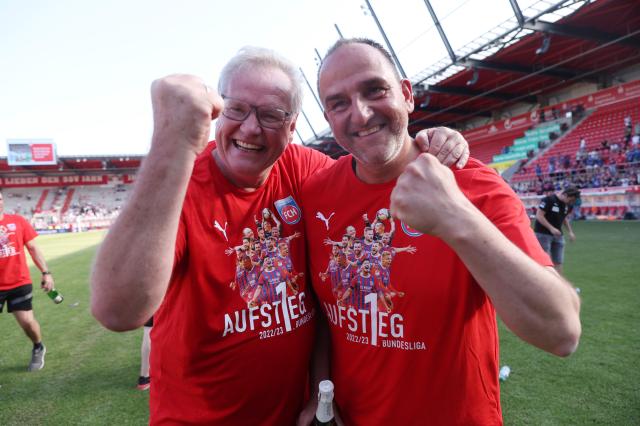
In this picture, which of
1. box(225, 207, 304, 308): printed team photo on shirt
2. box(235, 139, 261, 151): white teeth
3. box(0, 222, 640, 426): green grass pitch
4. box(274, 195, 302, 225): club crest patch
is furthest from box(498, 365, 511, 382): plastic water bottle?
box(235, 139, 261, 151): white teeth

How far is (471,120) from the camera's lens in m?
31.7

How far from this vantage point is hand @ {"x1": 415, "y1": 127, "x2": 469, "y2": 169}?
1643 mm

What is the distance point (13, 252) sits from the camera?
5.48m

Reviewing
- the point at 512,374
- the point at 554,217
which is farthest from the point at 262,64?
the point at 554,217

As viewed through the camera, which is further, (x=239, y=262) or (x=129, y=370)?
(x=129, y=370)

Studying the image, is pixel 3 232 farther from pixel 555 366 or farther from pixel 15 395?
pixel 555 366

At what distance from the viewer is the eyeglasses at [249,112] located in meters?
1.69

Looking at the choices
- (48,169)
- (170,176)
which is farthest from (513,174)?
(48,169)

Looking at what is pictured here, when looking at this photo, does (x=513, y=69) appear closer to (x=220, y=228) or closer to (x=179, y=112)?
(x=220, y=228)

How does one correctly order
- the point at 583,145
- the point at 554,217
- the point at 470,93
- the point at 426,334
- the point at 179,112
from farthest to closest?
the point at 470,93 → the point at 583,145 → the point at 554,217 → the point at 426,334 → the point at 179,112

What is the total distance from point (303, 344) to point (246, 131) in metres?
1.06

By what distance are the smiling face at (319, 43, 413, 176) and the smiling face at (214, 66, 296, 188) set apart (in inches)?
9.3

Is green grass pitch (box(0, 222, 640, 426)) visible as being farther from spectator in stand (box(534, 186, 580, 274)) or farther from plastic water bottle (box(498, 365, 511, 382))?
spectator in stand (box(534, 186, 580, 274))

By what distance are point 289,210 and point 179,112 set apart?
92 centimetres
